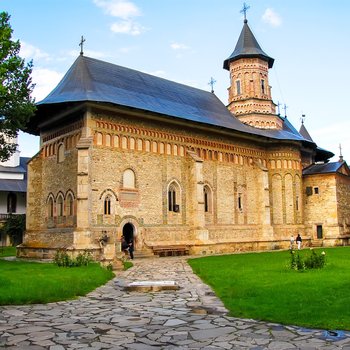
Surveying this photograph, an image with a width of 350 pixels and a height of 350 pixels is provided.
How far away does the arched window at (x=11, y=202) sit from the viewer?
39.9 meters

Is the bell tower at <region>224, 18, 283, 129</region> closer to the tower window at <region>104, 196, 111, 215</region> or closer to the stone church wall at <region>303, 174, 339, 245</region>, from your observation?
the stone church wall at <region>303, 174, 339, 245</region>

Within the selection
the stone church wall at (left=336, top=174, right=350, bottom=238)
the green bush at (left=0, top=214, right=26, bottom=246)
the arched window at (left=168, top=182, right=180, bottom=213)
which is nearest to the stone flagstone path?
the arched window at (left=168, top=182, right=180, bottom=213)

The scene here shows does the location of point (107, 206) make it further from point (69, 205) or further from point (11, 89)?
point (11, 89)

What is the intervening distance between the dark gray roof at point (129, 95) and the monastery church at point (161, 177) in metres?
0.09

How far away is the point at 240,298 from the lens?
8562 millimetres

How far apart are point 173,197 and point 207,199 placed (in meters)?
2.85

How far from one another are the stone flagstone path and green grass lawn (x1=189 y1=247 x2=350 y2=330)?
0.37 meters

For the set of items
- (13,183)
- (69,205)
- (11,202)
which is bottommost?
(69,205)

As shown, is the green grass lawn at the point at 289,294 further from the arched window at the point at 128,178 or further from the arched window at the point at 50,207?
the arched window at the point at 50,207

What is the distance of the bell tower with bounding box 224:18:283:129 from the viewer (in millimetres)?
34219

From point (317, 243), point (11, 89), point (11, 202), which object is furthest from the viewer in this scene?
point (11, 202)

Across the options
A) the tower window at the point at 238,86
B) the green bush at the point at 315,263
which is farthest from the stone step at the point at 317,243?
the green bush at the point at 315,263

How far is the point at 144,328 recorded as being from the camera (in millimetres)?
6238

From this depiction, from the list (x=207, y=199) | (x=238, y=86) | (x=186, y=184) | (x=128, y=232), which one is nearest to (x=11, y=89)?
(x=128, y=232)
